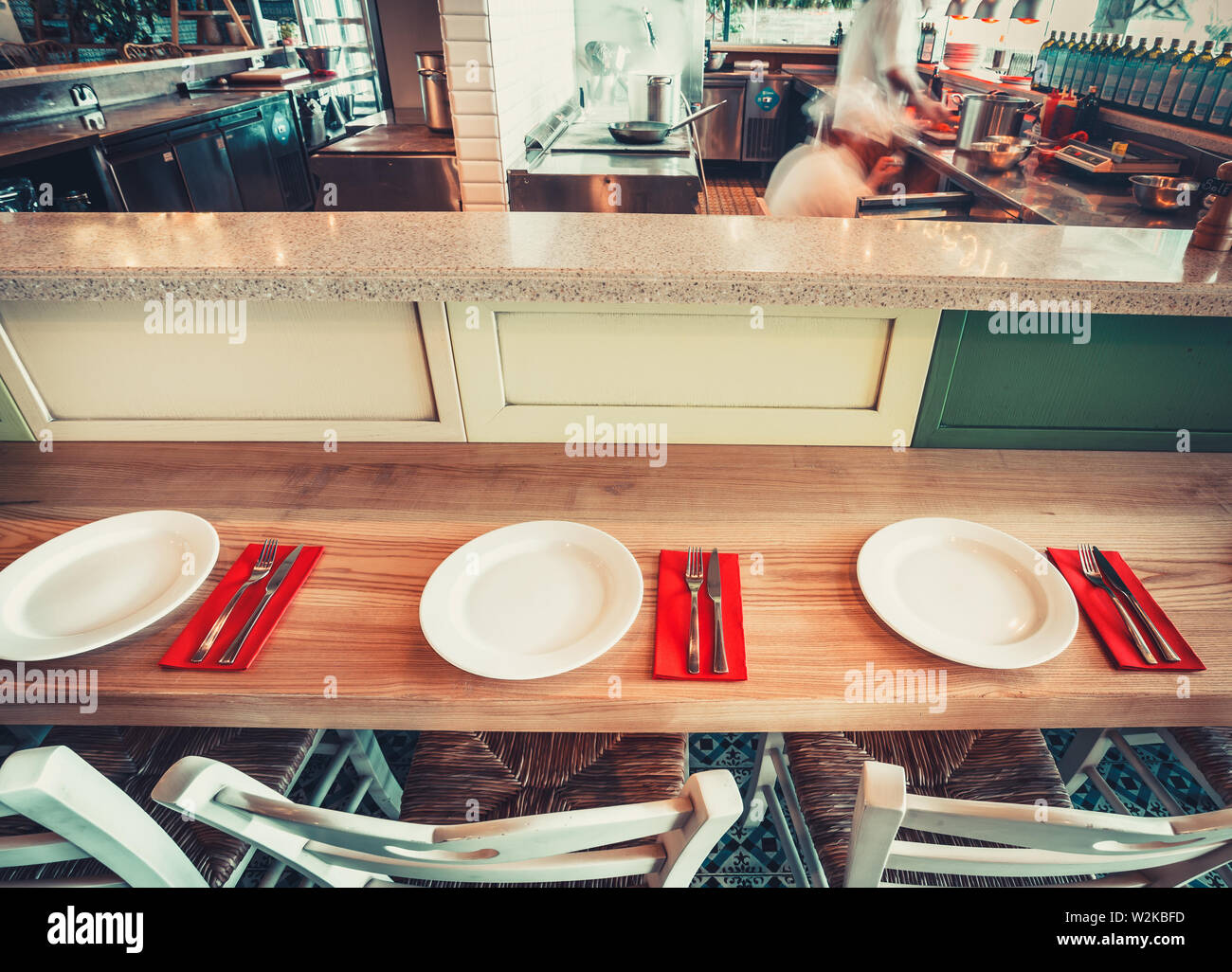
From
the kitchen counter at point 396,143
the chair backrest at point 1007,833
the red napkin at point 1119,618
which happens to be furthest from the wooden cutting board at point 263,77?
the chair backrest at point 1007,833

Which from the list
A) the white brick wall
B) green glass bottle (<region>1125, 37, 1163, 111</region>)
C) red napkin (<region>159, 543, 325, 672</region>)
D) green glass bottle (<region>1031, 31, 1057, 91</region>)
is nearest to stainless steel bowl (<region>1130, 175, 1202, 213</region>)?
green glass bottle (<region>1125, 37, 1163, 111</region>)

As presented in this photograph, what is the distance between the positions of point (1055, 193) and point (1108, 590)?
2.44 metres

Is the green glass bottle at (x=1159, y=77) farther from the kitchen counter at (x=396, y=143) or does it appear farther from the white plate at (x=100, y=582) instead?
the white plate at (x=100, y=582)

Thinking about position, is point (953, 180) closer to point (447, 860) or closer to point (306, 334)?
point (306, 334)

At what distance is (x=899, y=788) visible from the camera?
0.65 metres

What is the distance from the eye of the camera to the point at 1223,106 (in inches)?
111

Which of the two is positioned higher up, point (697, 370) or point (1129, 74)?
point (1129, 74)

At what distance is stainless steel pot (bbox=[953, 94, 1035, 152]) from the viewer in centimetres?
318

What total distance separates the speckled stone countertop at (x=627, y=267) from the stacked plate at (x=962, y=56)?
5.37 meters

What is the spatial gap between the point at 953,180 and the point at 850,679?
121 inches

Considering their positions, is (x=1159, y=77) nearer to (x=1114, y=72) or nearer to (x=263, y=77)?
(x=1114, y=72)

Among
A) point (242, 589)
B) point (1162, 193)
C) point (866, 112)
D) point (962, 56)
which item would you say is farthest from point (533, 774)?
point (962, 56)

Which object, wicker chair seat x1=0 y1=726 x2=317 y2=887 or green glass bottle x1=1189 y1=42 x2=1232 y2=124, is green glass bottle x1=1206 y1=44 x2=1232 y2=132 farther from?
wicker chair seat x1=0 y1=726 x2=317 y2=887
